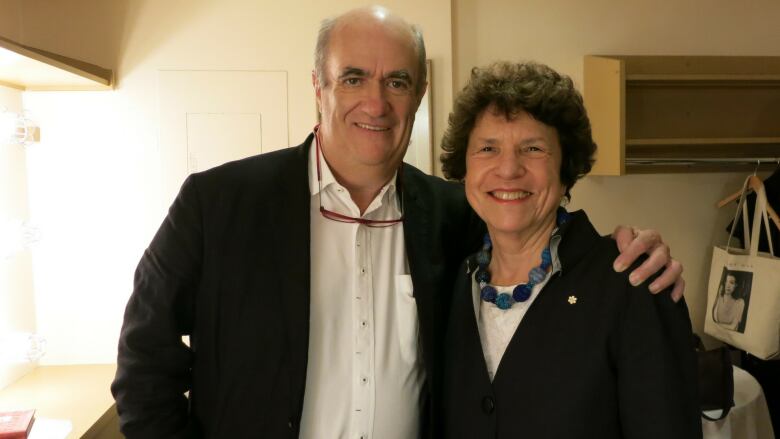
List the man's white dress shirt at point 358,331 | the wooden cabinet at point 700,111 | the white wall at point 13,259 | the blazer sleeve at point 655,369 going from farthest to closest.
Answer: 1. the wooden cabinet at point 700,111
2. the white wall at point 13,259
3. the man's white dress shirt at point 358,331
4. the blazer sleeve at point 655,369

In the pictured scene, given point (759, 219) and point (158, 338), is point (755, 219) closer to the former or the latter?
point (759, 219)

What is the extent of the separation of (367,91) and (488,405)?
2.42 feet

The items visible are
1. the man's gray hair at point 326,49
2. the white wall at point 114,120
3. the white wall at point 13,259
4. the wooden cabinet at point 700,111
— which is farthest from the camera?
the wooden cabinet at point 700,111

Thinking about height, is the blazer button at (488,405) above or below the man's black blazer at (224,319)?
below

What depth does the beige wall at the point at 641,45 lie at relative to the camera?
281 centimetres

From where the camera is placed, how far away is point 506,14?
9.25 feet

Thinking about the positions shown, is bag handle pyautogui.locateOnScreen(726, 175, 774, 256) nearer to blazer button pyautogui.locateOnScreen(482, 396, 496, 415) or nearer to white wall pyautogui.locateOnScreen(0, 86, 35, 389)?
blazer button pyautogui.locateOnScreen(482, 396, 496, 415)

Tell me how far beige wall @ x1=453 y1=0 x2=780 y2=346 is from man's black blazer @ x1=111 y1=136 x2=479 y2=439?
64.1 inches

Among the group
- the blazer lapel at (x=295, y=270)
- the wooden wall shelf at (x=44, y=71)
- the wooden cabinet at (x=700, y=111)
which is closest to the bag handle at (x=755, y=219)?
the wooden cabinet at (x=700, y=111)

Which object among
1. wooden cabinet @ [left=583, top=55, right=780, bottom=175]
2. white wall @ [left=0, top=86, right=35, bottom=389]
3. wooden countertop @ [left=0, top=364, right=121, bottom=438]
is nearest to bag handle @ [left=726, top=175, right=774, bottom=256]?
wooden cabinet @ [left=583, top=55, right=780, bottom=175]

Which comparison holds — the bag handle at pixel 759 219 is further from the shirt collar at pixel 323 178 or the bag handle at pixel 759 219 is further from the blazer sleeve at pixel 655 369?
the shirt collar at pixel 323 178

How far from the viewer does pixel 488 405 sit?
3.98 feet

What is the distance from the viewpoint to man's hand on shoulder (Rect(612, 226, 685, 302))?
115 centimetres

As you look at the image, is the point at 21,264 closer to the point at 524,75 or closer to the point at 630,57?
the point at 524,75
